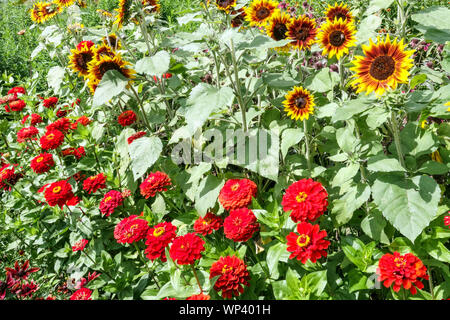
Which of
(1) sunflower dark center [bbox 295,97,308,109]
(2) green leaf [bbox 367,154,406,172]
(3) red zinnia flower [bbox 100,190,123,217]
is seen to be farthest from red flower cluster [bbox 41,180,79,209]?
(2) green leaf [bbox 367,154,406,172]

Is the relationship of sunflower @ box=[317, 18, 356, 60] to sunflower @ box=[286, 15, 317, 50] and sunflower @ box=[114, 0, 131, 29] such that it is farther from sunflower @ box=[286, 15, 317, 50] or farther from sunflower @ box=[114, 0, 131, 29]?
sunflower @ box=[114, 0, 131, 29]

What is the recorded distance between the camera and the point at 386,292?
1.48 m

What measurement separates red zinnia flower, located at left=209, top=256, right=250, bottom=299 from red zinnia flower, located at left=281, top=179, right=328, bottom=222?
30 cm

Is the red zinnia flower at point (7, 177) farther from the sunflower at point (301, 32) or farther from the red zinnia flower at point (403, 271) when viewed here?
the red zinnia flower at point (403, 271)

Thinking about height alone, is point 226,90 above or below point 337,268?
above

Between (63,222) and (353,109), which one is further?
(63,222)

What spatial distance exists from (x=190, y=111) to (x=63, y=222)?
1.37m

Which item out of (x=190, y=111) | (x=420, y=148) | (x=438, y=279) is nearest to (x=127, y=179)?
(x=190, y=111)

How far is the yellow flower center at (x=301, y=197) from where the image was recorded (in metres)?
1.32

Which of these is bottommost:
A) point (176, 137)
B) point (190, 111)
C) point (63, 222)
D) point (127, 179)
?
point (63, 222)

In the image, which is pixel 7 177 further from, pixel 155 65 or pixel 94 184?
pixel 155 65

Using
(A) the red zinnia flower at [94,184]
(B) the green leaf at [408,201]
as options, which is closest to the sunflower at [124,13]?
(A) the red zinnia flower at [94,184]

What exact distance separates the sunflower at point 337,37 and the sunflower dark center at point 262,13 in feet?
1.31
